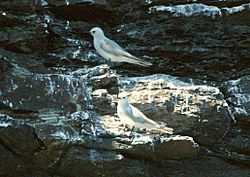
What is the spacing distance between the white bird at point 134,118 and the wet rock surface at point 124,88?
0.43 ft

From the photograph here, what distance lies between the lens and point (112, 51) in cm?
700

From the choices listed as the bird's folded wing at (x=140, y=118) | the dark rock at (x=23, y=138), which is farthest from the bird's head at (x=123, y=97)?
the dark rock at (x=23, y=138)

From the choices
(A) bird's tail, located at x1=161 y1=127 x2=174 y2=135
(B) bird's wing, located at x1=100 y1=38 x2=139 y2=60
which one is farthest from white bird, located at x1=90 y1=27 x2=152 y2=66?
(A) bird's tail, located at x1=161 y1=127 x2=174 y2=135

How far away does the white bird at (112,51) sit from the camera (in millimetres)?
6910

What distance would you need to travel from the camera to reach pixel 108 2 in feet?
26.2

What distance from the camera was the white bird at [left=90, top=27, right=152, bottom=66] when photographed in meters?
6.91

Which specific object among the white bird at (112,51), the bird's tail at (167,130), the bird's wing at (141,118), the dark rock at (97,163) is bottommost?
the dark rock at (97,163)

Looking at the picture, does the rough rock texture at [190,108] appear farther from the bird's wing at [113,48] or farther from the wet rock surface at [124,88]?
the bird's wing at [113,48]

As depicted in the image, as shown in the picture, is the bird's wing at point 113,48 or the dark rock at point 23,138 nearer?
the dark rock at point 23,138

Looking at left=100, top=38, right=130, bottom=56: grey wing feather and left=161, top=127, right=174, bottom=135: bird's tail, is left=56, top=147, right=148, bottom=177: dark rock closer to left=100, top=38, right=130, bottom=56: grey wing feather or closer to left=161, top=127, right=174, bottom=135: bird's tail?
left=161, top=127, right=174, bottom=135: bird's tail

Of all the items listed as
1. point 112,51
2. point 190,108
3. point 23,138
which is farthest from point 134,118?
point 112,51

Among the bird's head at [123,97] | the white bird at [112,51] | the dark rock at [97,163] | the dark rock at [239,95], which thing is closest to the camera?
the dark rock at [97,163]

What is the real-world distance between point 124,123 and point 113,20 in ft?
7.94

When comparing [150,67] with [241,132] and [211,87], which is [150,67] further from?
[241,132]
